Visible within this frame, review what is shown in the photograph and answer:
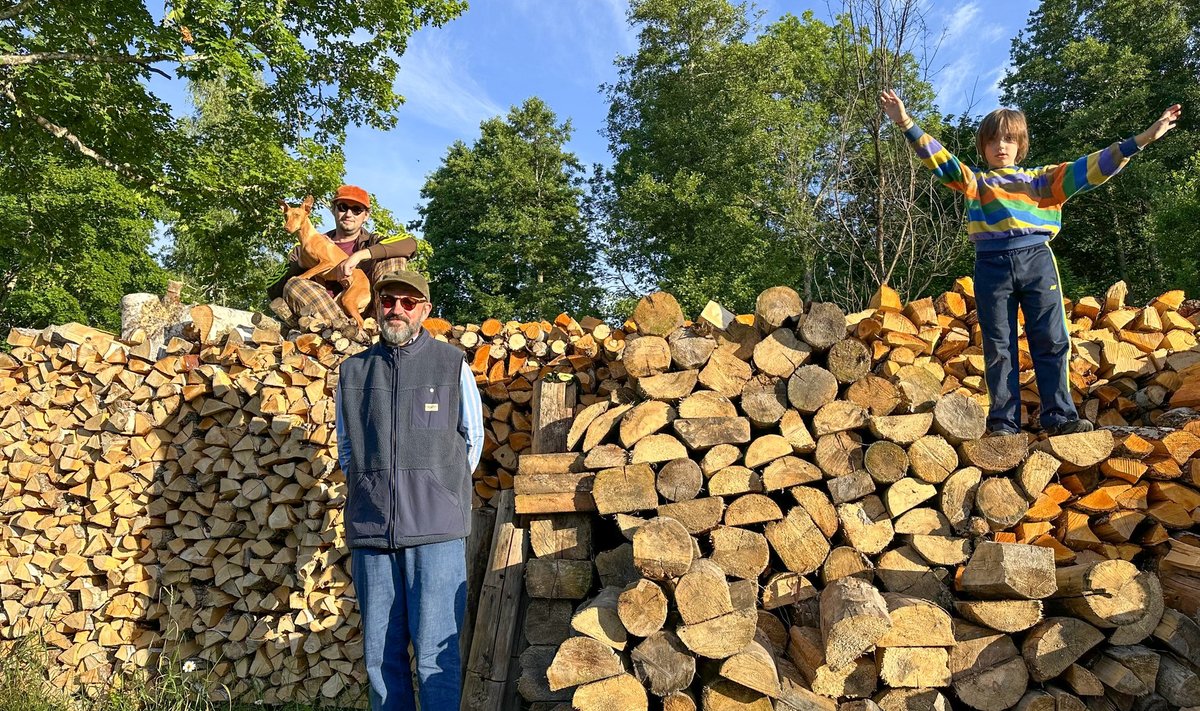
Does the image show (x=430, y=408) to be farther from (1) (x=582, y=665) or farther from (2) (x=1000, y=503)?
(2) (x=1000, y=503)

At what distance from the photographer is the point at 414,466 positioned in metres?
2.54

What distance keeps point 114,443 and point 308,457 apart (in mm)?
1351

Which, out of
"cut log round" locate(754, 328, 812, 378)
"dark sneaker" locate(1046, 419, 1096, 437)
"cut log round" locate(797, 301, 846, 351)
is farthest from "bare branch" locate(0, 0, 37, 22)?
"dark sneaker" locate(1046, 419, 1096, 437)

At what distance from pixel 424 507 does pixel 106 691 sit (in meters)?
3.22

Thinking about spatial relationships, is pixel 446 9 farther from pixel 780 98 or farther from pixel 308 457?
pixel 780 98

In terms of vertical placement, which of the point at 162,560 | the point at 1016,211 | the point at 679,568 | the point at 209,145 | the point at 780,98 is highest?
the point at 780,98

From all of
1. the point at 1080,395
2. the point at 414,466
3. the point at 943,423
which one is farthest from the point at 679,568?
the point at 1080,395

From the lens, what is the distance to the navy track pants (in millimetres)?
3045

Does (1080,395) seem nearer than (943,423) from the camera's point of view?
No

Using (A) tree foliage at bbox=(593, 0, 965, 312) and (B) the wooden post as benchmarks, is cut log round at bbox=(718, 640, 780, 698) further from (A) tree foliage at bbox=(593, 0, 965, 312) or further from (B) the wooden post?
(A) tree foliage at bbox=(593, 0, 965, 312)

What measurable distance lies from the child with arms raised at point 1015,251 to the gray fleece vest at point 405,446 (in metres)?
2.26

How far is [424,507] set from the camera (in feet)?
8.23

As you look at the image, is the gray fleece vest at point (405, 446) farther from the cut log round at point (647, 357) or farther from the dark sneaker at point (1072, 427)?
the dark sneaker at point (1072, 427)

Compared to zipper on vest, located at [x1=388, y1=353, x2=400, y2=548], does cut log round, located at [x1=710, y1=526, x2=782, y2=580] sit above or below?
below
